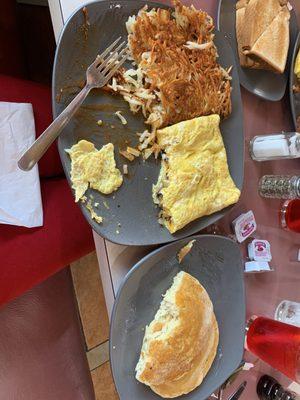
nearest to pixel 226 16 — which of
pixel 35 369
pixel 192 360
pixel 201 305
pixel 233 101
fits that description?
pixel 233 101

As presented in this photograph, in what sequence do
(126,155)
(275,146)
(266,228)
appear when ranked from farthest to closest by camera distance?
(266,228)
(275,146)
(126,155)

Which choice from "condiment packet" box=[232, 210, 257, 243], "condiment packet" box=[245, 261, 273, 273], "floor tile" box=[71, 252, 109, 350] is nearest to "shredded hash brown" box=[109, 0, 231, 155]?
"condiment packet" box=[232, 210, 257, 243]

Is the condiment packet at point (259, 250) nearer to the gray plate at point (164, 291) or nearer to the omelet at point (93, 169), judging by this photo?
the gray plate at point (164, 291)

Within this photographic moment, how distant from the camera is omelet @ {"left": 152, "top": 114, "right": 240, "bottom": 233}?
904 millimetres

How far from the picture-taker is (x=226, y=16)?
1034 mm

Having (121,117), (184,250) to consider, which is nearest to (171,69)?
(121,117)

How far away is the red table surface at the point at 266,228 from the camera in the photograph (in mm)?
1130

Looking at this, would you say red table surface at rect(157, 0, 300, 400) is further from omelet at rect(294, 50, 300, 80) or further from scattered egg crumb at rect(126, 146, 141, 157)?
scattered egg crumb at rect(126, 146, 141, 157)

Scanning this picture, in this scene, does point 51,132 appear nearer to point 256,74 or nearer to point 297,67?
point 256,74

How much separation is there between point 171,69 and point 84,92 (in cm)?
20

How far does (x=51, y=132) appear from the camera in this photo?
78 centimetres

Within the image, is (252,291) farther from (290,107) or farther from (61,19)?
(61,19)

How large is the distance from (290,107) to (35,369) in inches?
36.1

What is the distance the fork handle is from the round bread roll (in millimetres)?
375
